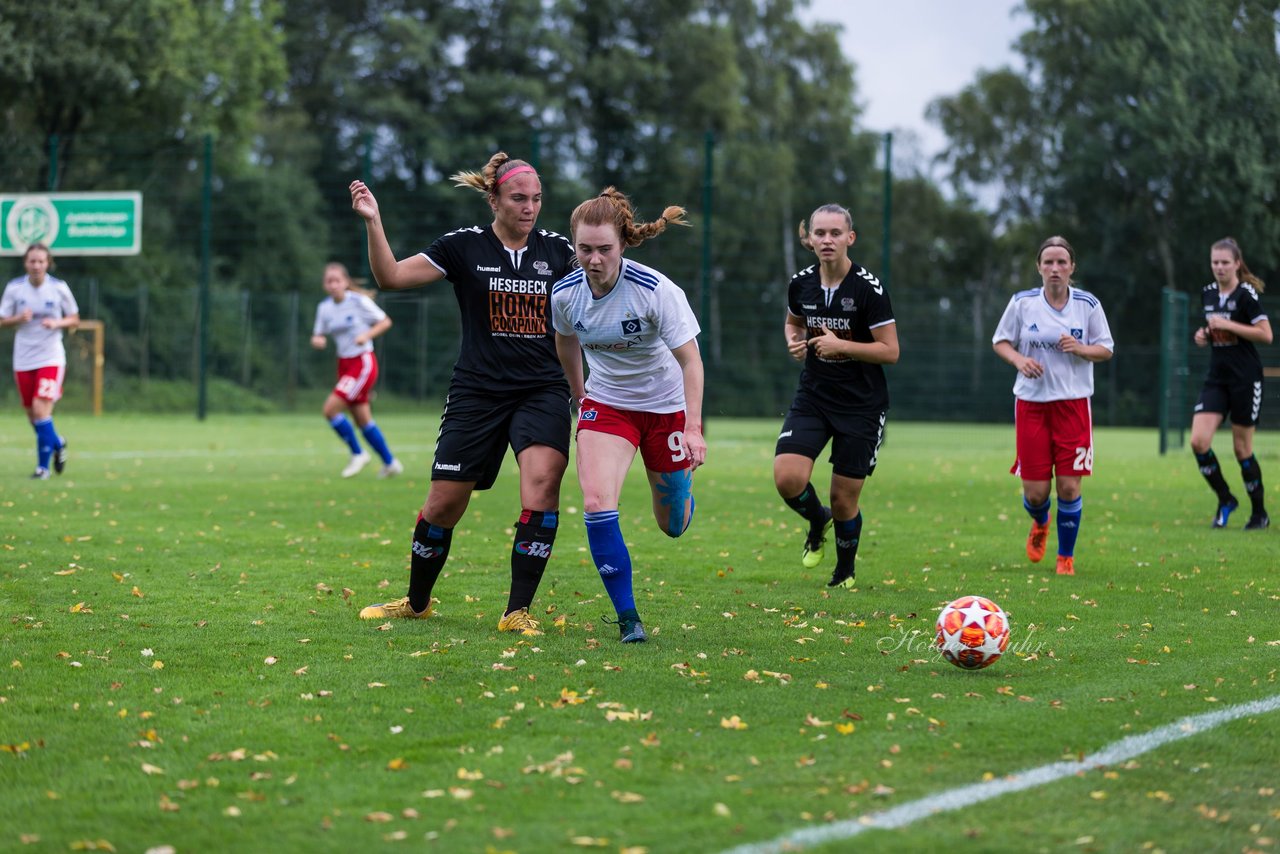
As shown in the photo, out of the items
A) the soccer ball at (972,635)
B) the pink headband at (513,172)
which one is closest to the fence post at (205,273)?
the pink headband at (513,172)

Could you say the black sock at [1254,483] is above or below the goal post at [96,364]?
below

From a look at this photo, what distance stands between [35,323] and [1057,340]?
33.5 ft

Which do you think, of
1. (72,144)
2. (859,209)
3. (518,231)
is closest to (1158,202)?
(859,209)

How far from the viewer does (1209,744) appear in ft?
15.7

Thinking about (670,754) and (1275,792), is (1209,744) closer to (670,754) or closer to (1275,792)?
(1275,792)

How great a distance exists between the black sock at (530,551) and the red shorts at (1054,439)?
3.57 metres

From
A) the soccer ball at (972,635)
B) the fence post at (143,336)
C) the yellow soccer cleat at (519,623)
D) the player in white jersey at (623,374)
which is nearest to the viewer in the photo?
the soccer ball at (972,635)

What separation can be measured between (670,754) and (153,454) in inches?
622

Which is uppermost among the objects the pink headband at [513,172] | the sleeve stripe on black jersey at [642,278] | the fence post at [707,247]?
the fence post at [707,247]

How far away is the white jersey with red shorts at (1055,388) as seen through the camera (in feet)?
30.4

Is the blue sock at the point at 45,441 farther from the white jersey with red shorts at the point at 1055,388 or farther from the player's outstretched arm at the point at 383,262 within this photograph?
the white jersey with red shorts at the point at 1055,388

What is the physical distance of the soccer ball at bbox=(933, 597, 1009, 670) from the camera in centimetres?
593

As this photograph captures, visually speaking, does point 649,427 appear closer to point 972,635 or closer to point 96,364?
point 972,635

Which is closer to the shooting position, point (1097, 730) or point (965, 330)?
point (1097, 730)
